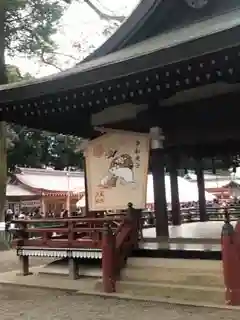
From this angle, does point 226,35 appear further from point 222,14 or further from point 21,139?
point 21,139

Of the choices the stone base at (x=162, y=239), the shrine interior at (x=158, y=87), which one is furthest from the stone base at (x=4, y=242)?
the stone base at (x=162, y=239)

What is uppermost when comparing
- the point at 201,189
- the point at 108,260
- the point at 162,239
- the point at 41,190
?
the point at 41,190

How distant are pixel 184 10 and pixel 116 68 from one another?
280cm

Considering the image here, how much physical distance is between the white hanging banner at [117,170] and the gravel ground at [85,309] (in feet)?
6.43

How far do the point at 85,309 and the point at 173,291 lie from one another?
1298 millimetres

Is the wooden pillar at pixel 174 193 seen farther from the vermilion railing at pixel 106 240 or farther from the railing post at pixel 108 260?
the railing post at pixel 108 260

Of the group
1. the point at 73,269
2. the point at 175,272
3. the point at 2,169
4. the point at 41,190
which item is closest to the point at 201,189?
the point at 2,169

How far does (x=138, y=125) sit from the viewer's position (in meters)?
8.41

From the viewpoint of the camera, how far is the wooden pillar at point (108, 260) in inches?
270

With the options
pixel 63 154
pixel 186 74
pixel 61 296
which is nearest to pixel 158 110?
pixel 186 74

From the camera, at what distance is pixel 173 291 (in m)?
6.40

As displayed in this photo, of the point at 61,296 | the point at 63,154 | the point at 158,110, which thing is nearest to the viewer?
the point at 61,296

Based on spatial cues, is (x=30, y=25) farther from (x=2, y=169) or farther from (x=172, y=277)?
(x=172, y=277)

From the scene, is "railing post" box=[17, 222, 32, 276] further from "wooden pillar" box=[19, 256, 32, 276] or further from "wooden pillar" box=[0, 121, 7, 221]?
"wooden pillar" box=[0, 121, 7, 221]
